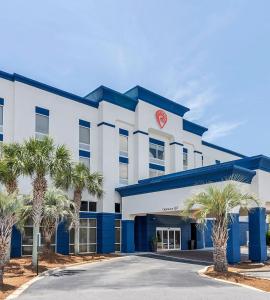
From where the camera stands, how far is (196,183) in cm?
2977

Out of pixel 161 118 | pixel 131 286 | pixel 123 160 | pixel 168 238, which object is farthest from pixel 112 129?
pixel 131 286

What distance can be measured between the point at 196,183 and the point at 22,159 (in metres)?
13.5

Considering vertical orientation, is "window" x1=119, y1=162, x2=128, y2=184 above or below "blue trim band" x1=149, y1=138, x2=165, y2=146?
below

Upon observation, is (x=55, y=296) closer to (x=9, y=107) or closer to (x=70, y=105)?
(x=9, y=107)

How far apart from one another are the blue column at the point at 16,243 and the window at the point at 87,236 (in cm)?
549

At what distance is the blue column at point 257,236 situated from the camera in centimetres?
2849

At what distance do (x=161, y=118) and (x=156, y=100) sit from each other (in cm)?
214

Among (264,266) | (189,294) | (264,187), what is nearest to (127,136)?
(264,187)

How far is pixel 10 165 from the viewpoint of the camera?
24.0 meters

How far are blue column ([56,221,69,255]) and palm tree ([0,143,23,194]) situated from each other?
941 cm

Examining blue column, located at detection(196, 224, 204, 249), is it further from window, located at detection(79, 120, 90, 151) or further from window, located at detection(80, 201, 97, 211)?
window, located at detection(79, 120, 90, 151)

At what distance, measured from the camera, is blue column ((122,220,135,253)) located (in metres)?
37.3

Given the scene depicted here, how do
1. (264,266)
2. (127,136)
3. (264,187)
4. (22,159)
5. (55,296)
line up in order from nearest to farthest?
1. (55,296)
2. (22,159)
3. (264,266)
4. (264,187)
5. (127,136)

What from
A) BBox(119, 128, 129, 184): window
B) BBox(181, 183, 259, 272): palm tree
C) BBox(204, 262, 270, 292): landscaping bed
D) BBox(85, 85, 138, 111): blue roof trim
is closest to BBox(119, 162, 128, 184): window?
BBox(119, 128, 129, 184): window
